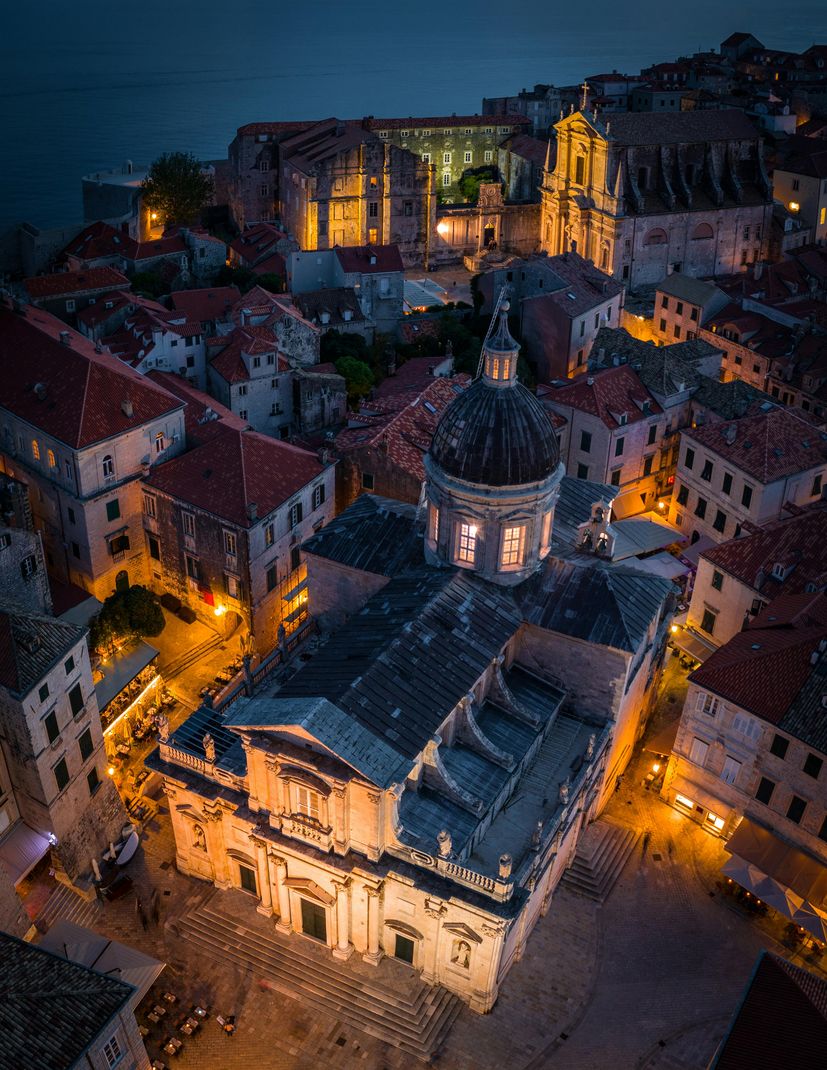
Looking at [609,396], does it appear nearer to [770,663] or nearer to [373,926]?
[770,663]

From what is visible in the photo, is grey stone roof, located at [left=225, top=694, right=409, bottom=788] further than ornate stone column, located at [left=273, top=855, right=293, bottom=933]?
No

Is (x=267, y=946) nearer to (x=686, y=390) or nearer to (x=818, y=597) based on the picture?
(x=818, y=597)

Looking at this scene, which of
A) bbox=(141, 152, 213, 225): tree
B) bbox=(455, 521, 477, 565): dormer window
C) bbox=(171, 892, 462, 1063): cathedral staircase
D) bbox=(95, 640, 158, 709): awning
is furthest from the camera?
bbox=(141, 152, 213, 225): tree

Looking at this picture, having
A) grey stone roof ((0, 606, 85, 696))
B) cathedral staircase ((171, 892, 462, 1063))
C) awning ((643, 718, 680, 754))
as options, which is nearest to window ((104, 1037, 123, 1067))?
cathedral staircase ((171, 892, 462, 1063))

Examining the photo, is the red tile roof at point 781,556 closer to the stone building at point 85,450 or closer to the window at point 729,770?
the window at point 729,770

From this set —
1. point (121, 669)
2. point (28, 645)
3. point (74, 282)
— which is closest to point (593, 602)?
point (28, 645)

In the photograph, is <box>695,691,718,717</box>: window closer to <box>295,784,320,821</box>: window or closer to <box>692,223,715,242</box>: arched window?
<box>295,784,320,821</box>: window

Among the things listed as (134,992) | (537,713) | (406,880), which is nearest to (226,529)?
(537,713)
